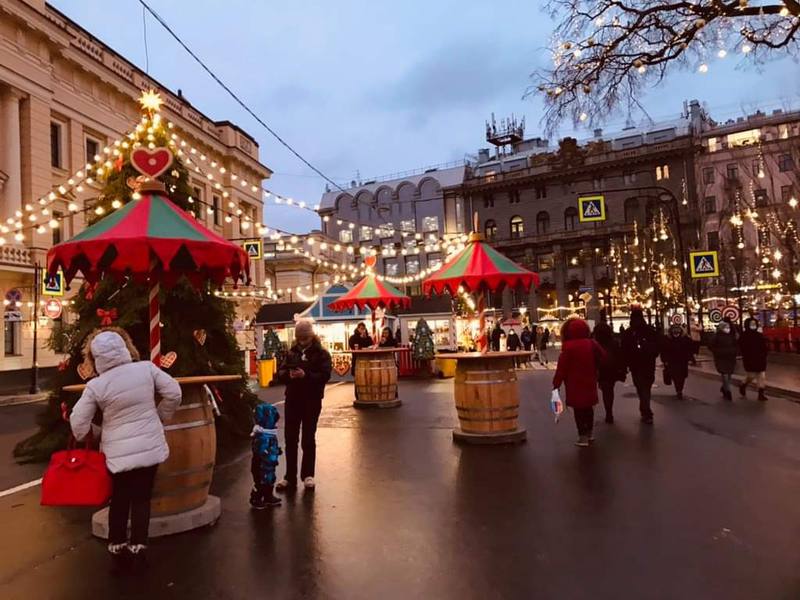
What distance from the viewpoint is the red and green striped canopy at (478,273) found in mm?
10219

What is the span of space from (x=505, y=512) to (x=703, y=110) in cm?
7041

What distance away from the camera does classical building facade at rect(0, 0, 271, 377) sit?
2408 centimetres

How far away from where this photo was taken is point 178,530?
5387 millimetres

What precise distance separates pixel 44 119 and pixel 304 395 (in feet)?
81.9

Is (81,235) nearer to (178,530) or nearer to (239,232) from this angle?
(178,530)

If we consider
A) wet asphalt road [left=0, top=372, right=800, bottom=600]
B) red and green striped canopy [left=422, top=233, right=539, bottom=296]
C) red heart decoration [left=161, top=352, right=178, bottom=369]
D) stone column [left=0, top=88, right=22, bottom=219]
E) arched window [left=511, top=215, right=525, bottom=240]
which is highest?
arched window [left=511, top=215, right=525, bottom=240]

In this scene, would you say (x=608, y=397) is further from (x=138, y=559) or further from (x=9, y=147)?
(x=9, y=147)

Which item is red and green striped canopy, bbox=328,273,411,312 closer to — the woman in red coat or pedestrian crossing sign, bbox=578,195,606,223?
pedestrian crossing sign, bbox=578,195,606,223

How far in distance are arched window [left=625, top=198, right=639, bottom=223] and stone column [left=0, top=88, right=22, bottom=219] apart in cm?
5472

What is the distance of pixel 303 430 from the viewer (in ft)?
22.3

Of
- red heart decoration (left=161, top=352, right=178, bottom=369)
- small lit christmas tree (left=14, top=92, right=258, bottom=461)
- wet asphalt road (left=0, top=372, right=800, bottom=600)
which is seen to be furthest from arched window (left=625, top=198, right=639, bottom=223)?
red heart decoration (left=161, top=352, right=178, bottom=369)

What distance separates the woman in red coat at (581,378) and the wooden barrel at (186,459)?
4.93 meters

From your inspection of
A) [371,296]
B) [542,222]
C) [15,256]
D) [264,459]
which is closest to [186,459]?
[264,459]

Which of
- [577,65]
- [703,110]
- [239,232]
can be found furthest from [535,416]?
[703,110]
